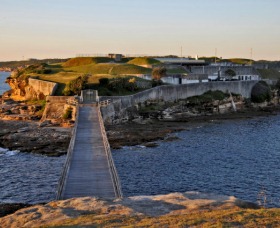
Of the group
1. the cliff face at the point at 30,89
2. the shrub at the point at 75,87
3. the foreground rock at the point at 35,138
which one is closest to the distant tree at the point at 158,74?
the shrub at the point at 75,87

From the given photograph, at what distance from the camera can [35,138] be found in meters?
47.6

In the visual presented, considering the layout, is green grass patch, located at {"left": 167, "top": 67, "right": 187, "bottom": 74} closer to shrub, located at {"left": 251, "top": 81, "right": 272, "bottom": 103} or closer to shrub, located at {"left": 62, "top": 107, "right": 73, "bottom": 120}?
shrub, located at {"left": 251, "top": 81, "right": 272, "bottom": 103}

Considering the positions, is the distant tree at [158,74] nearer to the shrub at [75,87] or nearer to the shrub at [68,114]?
the shrub at [75,87]

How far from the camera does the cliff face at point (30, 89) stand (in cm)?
6905

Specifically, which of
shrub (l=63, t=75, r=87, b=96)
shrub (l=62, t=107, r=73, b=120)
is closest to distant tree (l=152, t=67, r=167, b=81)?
shrub (l=63, t=75, r=87, b=96)

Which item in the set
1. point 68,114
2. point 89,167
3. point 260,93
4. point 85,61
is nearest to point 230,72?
point 260,93

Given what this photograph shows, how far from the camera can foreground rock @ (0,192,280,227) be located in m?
15.9

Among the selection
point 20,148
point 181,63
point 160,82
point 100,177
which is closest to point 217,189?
point 100,177

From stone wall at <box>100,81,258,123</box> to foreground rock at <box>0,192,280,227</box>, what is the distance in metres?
34.8

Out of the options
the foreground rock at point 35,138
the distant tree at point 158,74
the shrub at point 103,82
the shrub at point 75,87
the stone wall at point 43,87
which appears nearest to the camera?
the foreground rock at point 35,138

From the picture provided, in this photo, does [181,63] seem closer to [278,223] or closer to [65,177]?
[65,177]

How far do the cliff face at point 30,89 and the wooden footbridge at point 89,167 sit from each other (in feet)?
77.7

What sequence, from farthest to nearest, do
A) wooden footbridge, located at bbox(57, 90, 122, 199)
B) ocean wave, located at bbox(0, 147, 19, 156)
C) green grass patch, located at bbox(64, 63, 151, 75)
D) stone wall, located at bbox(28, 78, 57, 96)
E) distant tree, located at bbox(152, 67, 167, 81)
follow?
green grass patch, located at bbox(64, 63, 151, 75) < distant tree, located at bbox(152, 67, 167, 81) < stone wall, located at bbox(28, 78, 57, 96) < ocean wave, located at bbox(0, 147, 19, 156) < wooden footbridge, located at bbox(57, 90, 122, 199)

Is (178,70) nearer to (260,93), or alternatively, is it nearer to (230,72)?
(230,72)
